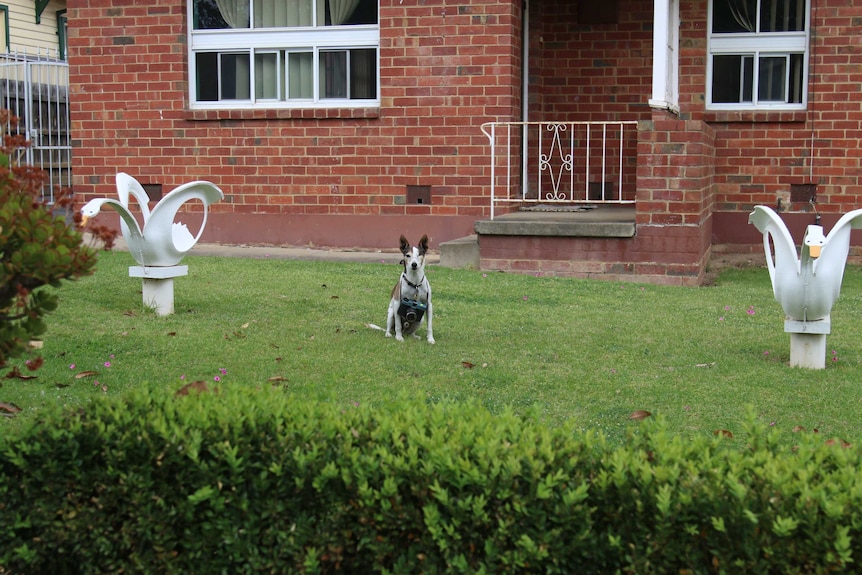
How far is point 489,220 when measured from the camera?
470 inches

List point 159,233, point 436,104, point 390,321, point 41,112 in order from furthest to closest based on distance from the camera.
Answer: point 41,112, point 436,104, point 159,233, point 390,321

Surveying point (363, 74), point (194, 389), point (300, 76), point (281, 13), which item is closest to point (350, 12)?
point (363, 74)

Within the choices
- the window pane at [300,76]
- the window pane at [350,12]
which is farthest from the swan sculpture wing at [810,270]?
the window pane at [300,76]

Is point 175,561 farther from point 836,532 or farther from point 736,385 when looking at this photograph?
point 736,385

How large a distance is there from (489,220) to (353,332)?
4.00 m

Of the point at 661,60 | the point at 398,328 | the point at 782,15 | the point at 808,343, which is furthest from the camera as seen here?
the point at 782,15

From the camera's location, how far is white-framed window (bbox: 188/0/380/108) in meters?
13.7

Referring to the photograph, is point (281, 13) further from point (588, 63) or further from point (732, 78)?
point (732, 78)

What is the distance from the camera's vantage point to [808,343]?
725cm

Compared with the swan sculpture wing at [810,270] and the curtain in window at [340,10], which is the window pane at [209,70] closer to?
the curtain in window at [340,10]

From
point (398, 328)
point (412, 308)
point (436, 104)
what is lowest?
point (398, 328)

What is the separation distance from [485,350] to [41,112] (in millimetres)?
14186

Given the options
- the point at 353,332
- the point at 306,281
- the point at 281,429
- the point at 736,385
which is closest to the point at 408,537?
the point at 281,429

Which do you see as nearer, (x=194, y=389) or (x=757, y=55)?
(x=194, y=389)
